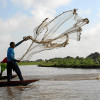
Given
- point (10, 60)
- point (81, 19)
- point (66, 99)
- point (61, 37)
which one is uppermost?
point (81, 19)

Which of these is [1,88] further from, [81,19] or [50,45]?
[81,19]

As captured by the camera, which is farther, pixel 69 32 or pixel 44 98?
pixel 69 32

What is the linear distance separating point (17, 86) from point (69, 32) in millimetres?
3548

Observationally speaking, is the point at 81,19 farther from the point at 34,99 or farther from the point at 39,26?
the point at 34,99

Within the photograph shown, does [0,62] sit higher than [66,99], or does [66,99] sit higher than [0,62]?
[0,62]

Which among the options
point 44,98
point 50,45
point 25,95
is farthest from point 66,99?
point 50,45

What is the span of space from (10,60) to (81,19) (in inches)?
152

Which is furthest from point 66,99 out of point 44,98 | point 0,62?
point 0,62

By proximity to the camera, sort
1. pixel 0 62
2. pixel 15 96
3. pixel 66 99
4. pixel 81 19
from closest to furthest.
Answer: pixel 66 99 < pixel 15 96 < pixel 81 19 < pixel 0 62

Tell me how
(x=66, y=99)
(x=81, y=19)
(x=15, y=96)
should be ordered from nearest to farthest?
(x=66, y=99) < (x=15, y=96) < (x=81, y=19)

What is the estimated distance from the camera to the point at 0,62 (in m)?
15.1

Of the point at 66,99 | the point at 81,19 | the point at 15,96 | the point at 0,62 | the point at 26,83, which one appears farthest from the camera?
the point at 0,62

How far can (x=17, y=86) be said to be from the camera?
11.4 metres

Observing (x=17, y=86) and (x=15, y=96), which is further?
(x=17, y=86)
